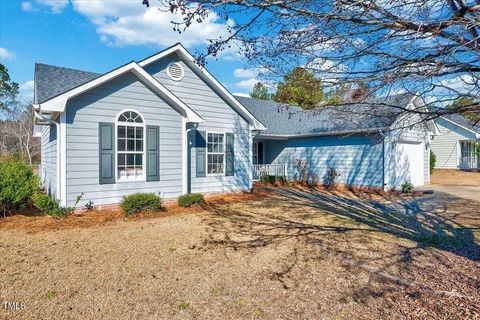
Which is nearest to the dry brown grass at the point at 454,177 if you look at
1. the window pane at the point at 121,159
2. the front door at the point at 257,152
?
the front door at the point at 257,152

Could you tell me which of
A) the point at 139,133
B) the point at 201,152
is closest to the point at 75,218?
the point at 139,133

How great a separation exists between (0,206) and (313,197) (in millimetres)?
10380

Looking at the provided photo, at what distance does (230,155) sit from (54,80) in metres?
6.51

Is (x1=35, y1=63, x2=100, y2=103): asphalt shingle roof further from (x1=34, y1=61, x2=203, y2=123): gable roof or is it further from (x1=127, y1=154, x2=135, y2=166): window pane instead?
(x1=127, y1=154, x2=135, y2=166): window pane

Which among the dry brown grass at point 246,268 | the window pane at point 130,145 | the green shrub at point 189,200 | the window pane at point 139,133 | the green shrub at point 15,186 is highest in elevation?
the window pane at point 139,133

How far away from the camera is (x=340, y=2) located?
10.4 feet

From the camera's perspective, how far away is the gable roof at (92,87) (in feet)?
25.5

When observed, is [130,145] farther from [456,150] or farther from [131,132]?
[456,150]

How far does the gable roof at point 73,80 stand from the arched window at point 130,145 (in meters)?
1.34

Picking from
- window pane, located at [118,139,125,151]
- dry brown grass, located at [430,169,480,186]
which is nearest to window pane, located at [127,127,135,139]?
window pane, located at [118,139,125,151]

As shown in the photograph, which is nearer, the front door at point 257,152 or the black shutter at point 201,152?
the black shutter at point 201,152

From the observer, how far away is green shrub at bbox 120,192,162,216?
334 inches

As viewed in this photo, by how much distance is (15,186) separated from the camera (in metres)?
8.16

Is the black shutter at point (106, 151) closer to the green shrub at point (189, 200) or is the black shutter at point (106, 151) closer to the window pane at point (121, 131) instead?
the window pane at point (121, 131)
